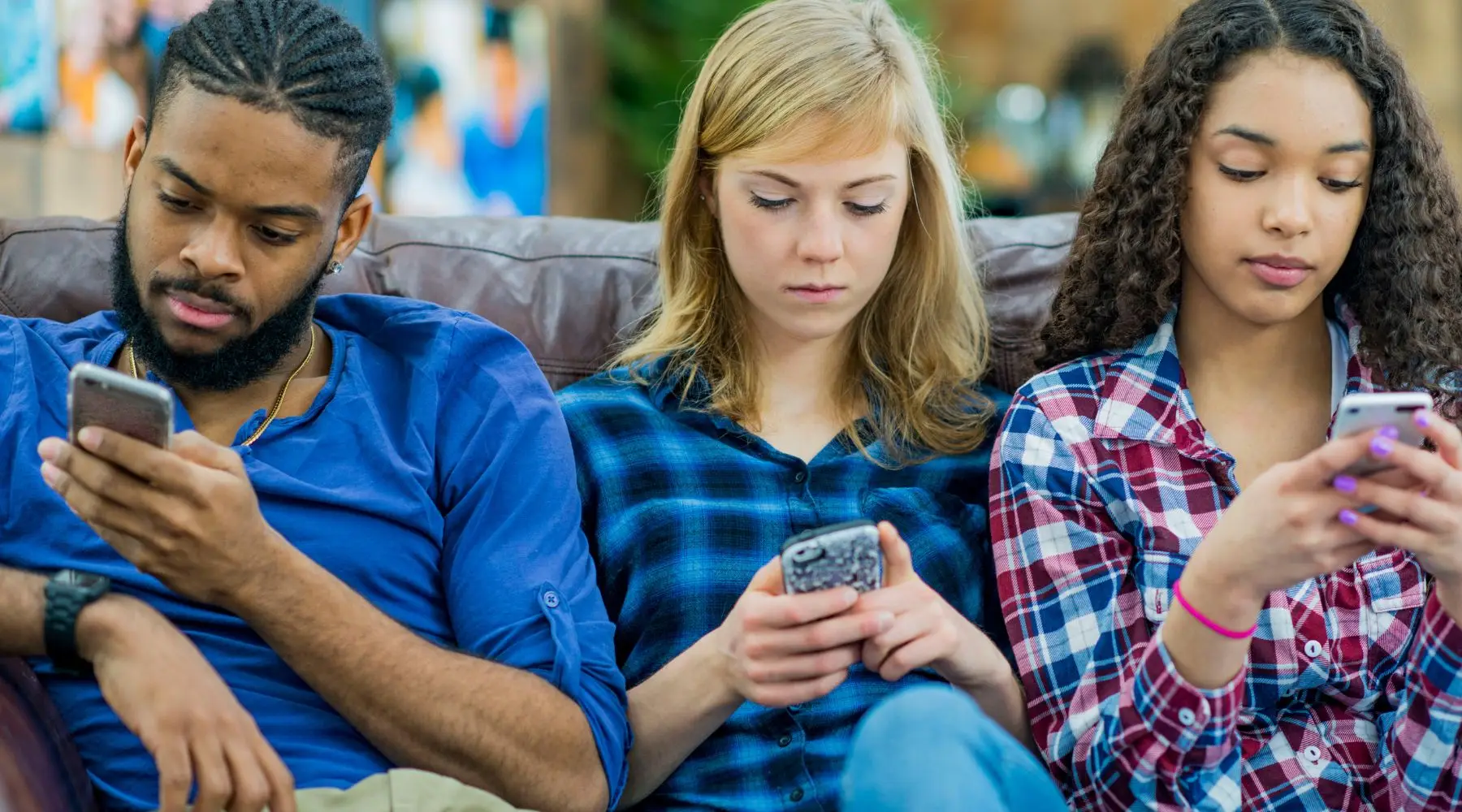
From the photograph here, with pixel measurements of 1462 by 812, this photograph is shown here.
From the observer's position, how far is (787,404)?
6.88 feet

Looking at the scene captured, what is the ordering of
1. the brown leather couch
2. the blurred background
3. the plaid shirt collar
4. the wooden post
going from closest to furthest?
the plaid shirt collar, the brown leather couch, the blurred background, the wooden post

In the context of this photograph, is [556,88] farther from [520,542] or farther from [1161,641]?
[1161,641]

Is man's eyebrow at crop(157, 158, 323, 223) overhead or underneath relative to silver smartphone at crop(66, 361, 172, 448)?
overhead

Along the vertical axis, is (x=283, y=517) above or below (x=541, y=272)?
below

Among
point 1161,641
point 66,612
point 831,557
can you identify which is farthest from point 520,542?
point 1161,641

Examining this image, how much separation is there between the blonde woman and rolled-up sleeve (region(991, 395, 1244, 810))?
0.08m

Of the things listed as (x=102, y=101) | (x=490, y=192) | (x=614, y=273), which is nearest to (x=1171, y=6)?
(x=490, y=192)

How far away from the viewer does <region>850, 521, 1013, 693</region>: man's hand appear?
A: 1626 mm

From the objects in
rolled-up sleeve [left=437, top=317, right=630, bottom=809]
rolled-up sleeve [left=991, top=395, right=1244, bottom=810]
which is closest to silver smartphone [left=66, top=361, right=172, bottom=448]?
rolled-up sleeve [left=437, top=317, right=630, bottom=809]

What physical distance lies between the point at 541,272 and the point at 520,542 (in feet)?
2.44

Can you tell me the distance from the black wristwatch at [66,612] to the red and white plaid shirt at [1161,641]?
3.47 ft

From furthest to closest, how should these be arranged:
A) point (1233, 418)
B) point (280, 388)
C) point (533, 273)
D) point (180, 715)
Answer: point (533, 273)
point (1233, 418)
point (280, 388)
point (180, 715)

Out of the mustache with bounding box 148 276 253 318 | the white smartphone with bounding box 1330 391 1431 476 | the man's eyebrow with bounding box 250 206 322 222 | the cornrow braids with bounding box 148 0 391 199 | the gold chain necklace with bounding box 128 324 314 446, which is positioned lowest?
the gold chain necklace with bounding box 128 324 314 446

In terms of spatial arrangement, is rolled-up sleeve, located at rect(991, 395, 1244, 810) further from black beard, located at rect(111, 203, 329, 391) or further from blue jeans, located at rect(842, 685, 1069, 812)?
black beard, located at rect(111, 203, 329, 391)
